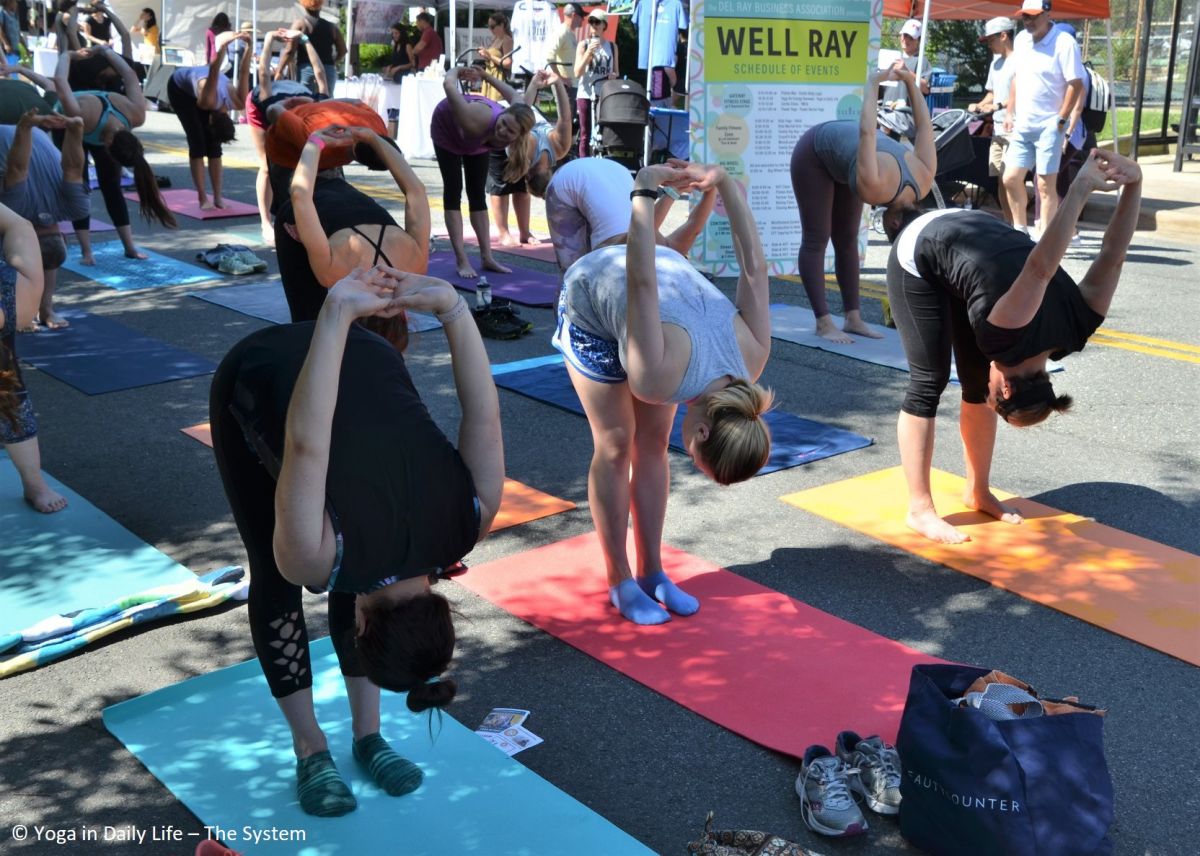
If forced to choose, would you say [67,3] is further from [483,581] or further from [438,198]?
[483,581]

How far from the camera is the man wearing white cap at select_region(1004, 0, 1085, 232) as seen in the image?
984 cm

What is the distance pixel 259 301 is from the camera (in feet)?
27.0

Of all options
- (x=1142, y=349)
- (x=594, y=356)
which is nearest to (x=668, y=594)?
(x=594, y=356)

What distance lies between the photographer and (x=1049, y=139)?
32.8 feet

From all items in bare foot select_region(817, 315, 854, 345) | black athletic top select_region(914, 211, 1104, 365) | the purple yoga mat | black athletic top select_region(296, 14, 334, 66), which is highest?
black athletic top select_region(296, 14, 334, 66)

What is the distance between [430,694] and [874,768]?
1276mm

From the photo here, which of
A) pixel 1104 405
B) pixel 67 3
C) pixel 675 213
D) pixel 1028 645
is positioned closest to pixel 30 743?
pixel 1028 645

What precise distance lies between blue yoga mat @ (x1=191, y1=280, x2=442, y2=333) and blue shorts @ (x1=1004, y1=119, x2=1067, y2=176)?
5277mm

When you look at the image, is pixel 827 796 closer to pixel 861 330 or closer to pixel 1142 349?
pixel 861 330

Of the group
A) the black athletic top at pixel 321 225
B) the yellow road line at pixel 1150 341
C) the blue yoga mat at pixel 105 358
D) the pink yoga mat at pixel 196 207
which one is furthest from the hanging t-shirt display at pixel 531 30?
the black athletic top at pixel 321 225

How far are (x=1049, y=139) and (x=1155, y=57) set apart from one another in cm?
1269

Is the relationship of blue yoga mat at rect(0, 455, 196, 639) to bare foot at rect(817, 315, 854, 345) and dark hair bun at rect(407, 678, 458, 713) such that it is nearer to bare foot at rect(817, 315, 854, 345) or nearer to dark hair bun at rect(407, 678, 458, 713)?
dark hair bun at rect(407, 678, 458, 713)

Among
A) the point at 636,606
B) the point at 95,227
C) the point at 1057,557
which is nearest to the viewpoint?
the point at 636,606

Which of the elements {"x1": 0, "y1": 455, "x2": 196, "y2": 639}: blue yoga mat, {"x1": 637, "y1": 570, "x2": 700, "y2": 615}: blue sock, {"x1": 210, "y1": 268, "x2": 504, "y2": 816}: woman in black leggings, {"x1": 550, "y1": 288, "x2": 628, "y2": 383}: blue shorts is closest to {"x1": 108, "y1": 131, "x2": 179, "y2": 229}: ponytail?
{"x1": 0, "y1": 455, "x2": 196, "y2": 639}: blue yoga mat
